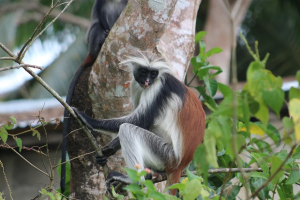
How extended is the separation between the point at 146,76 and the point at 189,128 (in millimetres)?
772

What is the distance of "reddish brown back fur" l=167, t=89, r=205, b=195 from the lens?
453 cm

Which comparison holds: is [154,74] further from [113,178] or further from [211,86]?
[113,178]

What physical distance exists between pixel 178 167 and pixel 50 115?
13.3 ft

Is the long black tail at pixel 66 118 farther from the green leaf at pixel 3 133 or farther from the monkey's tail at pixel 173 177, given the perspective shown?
the monkey's tail at pixel 173 177

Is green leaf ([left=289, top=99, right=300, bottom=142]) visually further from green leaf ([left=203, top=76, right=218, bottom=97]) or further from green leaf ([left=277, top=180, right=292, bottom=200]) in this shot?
green leaf ([left=203, top=76, right=218, bottom=97])

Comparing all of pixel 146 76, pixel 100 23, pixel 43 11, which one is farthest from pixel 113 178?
pixel 43 11

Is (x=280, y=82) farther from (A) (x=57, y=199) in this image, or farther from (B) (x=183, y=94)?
(B) (x=183, y=94)

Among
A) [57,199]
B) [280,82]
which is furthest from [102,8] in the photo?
[280,82]

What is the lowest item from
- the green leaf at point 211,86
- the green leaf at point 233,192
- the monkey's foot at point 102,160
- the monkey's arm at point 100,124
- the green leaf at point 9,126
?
the green leaf at point 233,192

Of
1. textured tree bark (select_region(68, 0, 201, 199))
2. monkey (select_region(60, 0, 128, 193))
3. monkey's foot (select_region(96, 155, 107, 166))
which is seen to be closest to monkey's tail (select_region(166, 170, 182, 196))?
textured tree bark (select_region(68, 0, 201, 199))

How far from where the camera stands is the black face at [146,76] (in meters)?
4.69

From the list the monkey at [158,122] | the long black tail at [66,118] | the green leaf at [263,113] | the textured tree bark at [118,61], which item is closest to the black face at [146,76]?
the monkey at [158,122]

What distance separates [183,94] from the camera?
4543 millimetres

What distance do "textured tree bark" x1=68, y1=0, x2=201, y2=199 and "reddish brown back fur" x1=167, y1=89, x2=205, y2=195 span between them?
0.66 m
